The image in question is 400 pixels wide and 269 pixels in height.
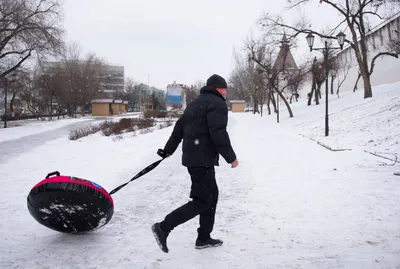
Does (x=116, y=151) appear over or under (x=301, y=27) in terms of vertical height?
under

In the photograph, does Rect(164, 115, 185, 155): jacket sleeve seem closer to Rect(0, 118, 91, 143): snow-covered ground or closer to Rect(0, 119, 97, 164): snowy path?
Rect(0, 119, 97, 164): snowy path

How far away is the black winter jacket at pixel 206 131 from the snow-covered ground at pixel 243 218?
3.21 ft

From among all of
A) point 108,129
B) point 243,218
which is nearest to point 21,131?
point 108,129

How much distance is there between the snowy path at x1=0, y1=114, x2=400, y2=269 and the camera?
120 inches

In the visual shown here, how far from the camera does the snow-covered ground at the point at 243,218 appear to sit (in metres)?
3.06

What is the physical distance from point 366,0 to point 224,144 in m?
24.7

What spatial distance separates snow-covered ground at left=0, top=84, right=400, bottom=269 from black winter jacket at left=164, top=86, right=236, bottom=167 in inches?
38.6

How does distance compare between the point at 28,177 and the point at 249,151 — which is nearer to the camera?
the point at 28,177

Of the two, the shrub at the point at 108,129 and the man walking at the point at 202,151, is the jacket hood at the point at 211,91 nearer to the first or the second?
the man walking at the point at 202,151

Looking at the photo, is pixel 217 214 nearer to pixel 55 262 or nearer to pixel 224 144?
pixel 224 144

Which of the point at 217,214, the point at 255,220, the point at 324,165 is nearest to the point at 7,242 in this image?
the point at 217,214

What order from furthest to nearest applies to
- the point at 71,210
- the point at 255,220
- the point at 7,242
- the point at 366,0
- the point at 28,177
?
the point at 366,0, the point at 28,177, the point at 255,220, the point at 7,242, the point at 71,210

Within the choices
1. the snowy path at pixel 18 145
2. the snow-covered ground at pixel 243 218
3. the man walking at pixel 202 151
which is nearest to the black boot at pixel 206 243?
the snow-covered ground at pixel 243 218

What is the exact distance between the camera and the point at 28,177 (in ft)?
22.2
